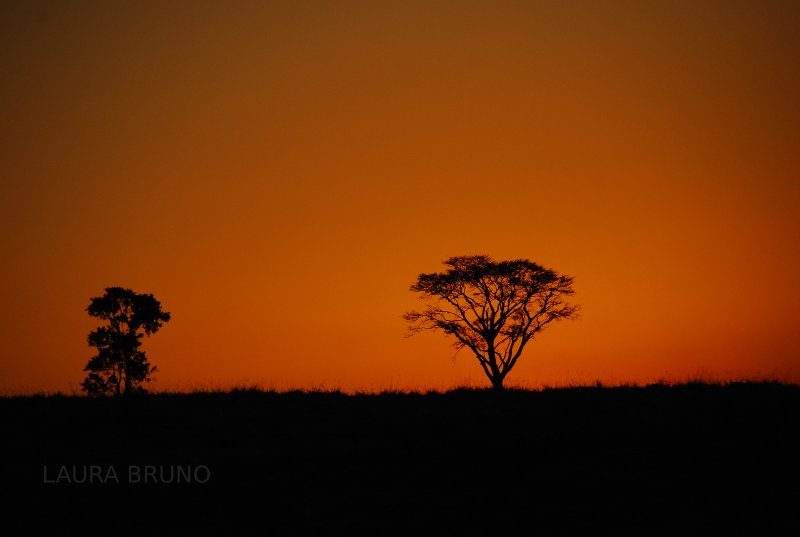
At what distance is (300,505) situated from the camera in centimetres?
1697

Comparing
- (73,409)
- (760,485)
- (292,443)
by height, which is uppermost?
(73,409)

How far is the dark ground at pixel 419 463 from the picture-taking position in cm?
1598

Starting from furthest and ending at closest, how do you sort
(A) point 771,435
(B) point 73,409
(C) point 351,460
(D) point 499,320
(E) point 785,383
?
1. (D) point 499,320
2. (E) point 785,383
3. (B) point 73,409
4. (A) point 771,435
5. (C) point 351,460

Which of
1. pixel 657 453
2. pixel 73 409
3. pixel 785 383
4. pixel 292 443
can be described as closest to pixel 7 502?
pixel 292 443

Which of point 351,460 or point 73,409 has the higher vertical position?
point 73,409

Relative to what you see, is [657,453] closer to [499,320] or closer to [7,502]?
[7,502]

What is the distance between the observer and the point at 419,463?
19844 mm

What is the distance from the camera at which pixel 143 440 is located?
22.8m

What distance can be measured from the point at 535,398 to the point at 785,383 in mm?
10424

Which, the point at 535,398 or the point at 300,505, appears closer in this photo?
the point at 300,505

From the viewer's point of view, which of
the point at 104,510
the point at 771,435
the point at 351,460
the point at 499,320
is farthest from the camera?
the point at 499,320

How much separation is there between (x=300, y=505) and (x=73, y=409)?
1389 cm

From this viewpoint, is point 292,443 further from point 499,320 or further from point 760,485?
point 499,320

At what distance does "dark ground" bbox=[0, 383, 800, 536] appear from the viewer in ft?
52.4
